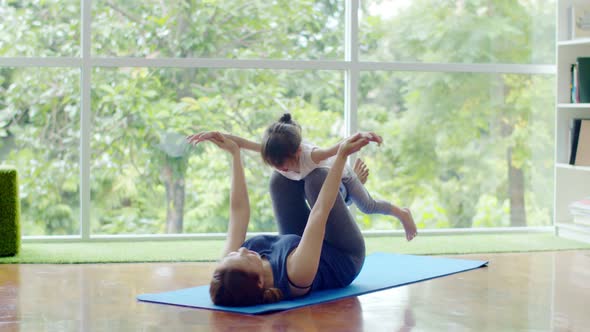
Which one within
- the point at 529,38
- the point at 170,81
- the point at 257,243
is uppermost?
the point at 529,38

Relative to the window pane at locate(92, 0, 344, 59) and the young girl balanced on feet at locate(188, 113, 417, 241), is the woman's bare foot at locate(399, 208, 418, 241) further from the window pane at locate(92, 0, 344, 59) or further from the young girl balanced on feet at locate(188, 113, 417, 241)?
the window pane at locate(92, 0, 344, 59)

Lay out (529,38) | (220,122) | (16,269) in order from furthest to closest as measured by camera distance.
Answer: (529,38), (220,122), (16,269)

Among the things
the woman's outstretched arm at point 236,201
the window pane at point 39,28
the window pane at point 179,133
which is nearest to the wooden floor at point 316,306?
the woman's outstretched arm at point 236,201

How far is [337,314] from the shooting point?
287 centimetres

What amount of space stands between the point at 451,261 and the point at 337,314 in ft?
4.34

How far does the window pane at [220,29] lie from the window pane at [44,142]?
14.2 inches

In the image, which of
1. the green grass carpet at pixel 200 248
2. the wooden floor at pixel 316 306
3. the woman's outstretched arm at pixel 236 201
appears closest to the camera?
the wooden floor at pixel 316 306

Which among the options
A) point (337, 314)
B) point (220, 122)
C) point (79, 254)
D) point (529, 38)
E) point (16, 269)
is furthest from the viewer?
point (529, 38)

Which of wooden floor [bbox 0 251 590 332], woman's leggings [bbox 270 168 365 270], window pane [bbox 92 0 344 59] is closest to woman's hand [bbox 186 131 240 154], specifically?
woman's leggings [bbox 270 168 365 270]

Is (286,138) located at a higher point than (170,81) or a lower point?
lower

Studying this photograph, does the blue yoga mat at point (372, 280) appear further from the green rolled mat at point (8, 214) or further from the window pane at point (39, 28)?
the window pane at point (39, 28)

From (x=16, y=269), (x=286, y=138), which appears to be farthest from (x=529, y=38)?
(x=16, y=269)

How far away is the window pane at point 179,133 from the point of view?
15.9 ft

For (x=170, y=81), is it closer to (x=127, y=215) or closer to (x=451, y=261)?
(x=127, y=215)
